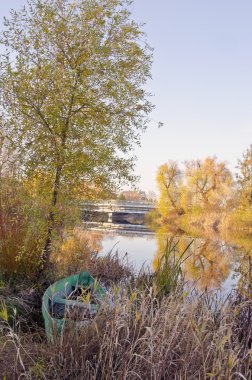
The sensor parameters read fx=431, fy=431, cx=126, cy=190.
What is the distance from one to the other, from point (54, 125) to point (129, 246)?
15368 mm

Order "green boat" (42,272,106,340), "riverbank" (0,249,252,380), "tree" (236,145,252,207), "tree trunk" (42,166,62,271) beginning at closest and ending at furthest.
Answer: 1. "riverbank" (0,249,252,380)
2. "green boat" (42,272,106,340)
3. "tree trunk" (42,166,62,271)
4. "tree" (236,145,252,207)

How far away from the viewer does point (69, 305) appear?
5.98 metres

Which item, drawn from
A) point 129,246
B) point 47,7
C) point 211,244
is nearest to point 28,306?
point 47,7

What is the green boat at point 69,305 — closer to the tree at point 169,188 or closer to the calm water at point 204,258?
the calm water at point 204,258

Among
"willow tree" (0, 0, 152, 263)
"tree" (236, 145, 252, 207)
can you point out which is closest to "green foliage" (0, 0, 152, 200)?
"willow tree" (0, 0, 152, 263)

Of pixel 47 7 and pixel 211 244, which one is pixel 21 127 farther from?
pixel 211 244

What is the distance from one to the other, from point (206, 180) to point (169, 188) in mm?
3995

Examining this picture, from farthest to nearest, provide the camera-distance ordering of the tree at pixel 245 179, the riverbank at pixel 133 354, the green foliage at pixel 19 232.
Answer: the tree at pixel 245 179 < the green foliage at pixel 19 232 < the riverbank at pixel 133 354

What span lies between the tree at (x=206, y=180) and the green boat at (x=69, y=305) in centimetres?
3612

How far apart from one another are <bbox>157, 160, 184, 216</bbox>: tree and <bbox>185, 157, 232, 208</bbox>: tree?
132cm

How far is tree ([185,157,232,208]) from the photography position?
43719 mm

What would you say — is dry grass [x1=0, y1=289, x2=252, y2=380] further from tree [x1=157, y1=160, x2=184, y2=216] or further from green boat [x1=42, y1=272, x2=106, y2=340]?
tree [x1=157, y1=160, x2=184, y2=216]

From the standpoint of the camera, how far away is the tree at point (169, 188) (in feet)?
149

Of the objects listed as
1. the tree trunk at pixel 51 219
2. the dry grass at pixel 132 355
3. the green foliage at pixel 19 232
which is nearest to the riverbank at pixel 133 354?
the dry grass at pixel 132 355
